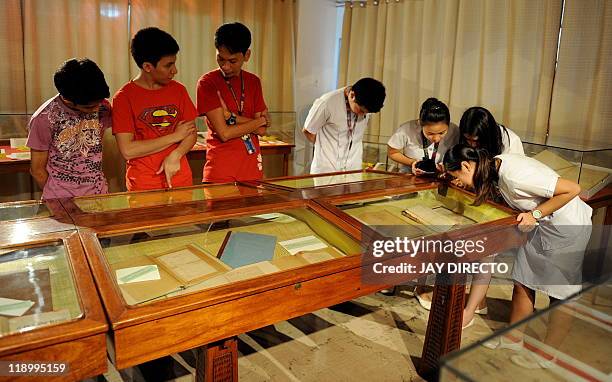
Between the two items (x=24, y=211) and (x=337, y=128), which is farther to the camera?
(x=337, y=128)

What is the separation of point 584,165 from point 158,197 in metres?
2.64

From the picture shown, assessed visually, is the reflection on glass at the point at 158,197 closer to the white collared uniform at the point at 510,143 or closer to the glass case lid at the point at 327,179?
the glass case lid at the point at 327,179

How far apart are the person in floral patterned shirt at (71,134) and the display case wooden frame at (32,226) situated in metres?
0.35

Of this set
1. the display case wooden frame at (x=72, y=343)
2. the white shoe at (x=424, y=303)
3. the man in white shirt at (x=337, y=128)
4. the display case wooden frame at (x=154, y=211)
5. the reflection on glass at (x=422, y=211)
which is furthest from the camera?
the white shoe at (x=424, y=303)

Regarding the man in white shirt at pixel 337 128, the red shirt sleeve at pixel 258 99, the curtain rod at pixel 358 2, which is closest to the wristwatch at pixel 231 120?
the red shirt sleeve at pixel 258 99

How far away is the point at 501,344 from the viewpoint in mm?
966

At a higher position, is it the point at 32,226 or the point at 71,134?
the point at 71,134

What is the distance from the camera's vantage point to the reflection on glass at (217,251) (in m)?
1.44

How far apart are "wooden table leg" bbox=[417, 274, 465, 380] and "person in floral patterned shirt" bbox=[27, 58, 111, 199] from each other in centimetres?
164

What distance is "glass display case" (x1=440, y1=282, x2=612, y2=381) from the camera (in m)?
0.91

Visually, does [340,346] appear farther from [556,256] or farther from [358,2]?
[358,2]

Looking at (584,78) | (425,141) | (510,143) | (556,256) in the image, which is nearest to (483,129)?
(510,143)

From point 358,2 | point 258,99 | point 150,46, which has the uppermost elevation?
point 358,2

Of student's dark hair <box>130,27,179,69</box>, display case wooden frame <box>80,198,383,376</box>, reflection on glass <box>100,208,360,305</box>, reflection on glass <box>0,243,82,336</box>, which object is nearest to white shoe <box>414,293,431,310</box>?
reflection on glass <box>100,208,360,305</box>
